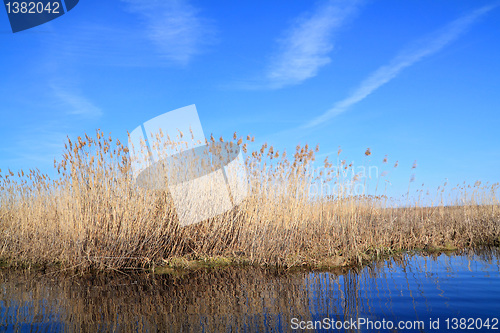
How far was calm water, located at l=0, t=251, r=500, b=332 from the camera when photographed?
9.73 ft

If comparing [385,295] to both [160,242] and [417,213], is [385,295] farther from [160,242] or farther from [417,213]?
[417,213]

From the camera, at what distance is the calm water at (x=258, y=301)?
2.96 metres

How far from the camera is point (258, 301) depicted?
3586 millimetres

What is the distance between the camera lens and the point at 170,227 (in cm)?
595

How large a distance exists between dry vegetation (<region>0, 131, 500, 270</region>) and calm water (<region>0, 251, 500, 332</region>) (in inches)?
20.8

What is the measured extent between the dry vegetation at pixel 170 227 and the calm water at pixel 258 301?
1.73ft

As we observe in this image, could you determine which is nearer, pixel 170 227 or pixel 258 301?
pixel 258 301

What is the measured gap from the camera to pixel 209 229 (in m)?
6.22

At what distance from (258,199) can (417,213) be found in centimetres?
444

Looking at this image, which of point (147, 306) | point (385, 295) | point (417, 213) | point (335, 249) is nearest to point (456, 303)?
point (385, 295)

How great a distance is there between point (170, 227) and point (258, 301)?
9.13 feet

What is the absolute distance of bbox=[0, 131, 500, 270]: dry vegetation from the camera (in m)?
5.56

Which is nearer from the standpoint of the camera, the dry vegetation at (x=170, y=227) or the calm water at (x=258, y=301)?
the calm water at (x=258, y=301)

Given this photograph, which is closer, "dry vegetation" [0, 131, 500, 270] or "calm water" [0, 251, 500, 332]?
"calm water" [0, 251, 500, 332]
